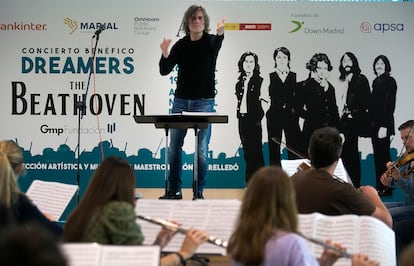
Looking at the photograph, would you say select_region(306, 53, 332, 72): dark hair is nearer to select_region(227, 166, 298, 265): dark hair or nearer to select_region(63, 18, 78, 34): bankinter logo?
select_region(63, 18, 78, 34): bankinter logo

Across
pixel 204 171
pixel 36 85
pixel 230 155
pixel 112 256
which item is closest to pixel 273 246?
pixel 112 256

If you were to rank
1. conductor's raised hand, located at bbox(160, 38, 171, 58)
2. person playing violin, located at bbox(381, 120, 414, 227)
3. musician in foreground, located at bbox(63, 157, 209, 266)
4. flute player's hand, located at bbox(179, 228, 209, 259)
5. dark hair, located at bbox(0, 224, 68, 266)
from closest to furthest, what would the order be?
dark hair, located at bbox(0, 224, 68, 266) → musician in foreground, located at bbox(63, 157, 209, 266) → flute player's hand, located at bbox(179, 228, 209, 259) → person playing violin, located at bbox(381, 120, 414, 227) → conductor's raised hand, located at bbox(160, 38, 171, 58)

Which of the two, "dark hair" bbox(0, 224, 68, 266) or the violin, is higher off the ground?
"dark hair" bbox(0, 224, 68, 266)

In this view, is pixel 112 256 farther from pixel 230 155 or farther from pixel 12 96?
pixel 12 96

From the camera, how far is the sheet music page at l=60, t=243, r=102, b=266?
7.62 feet

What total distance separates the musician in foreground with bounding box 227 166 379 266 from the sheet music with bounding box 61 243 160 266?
1.18ft

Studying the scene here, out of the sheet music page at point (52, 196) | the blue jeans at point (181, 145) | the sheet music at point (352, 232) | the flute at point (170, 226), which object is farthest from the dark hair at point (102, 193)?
the blue jeans at point (181, 145)

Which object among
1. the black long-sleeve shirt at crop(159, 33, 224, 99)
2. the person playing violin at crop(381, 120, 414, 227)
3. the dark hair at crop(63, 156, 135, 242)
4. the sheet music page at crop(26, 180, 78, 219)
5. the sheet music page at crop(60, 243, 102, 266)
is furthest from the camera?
the black long-sleeve shirt at crop(159, 33, 224, 99)

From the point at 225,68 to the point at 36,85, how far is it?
2.41 metres

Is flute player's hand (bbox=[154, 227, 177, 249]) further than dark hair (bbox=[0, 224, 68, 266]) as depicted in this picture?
Yes

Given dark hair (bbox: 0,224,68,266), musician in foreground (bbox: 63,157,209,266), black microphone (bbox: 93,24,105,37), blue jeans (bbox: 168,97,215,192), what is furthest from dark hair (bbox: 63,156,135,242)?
black microphone (bbox: 93,24,105,37)

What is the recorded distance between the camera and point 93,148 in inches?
299

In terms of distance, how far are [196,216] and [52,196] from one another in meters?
1.21

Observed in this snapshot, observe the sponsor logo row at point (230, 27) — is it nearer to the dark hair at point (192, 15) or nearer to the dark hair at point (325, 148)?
the dark hair at point (192, 15)
